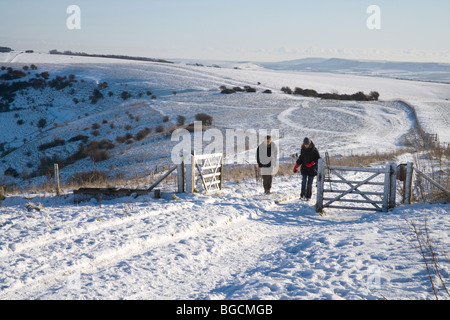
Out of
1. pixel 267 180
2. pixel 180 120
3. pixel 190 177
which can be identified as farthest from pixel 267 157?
pixel 180 120

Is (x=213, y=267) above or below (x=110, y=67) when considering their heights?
below

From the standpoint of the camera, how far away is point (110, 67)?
3125 inches

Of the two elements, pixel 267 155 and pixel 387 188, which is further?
pixel 267 155

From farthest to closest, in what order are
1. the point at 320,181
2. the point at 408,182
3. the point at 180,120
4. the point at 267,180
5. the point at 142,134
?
the point at 180,120 → the point at 142,134 → the point at 267,180 → the point at 320,181 → the point at 408,182

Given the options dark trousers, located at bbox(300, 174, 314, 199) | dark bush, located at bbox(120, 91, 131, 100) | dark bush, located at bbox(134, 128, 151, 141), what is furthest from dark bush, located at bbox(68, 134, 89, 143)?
dark trousers, located at bbox(300, 174, 314, 199)

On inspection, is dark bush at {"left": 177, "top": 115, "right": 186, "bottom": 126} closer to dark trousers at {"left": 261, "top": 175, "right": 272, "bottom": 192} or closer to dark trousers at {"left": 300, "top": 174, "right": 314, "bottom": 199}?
dark trousers at {"left": 261, "top": 175, "right": 272, "bottom": 192}

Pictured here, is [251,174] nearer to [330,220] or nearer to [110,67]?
[330,220]

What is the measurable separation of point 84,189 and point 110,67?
239ft

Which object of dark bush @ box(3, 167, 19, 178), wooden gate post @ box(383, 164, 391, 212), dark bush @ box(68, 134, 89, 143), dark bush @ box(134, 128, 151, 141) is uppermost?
wooden gate post @ box(383, 164, 391, 212)

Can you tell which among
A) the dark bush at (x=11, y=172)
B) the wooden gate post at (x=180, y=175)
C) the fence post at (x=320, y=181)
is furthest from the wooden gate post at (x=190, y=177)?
the dark bush at (x=11, y=172)

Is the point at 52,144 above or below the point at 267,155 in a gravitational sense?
below

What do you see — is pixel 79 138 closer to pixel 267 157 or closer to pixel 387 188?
pixel 267 157

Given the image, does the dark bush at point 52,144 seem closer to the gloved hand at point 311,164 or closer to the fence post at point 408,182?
the gloved hand at point 311,164
